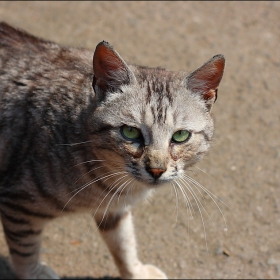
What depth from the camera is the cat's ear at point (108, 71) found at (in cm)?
282

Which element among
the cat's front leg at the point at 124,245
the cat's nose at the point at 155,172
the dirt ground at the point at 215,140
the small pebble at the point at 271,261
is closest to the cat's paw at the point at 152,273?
the cat's front leg at the point at 124,245

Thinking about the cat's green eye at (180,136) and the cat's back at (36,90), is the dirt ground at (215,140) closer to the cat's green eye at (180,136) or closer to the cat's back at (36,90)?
the cat's back at (36,90)

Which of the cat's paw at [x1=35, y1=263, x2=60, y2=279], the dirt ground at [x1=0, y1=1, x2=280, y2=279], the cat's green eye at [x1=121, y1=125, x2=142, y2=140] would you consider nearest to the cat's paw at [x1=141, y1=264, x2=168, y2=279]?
the dirt ground at [x1=0, y1=1, x2=280, y2=279]

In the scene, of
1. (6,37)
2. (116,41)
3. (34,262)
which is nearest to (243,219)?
(34,262)

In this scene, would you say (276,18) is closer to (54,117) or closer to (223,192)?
(223,192)

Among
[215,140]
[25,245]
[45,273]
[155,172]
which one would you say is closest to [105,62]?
[155,172]

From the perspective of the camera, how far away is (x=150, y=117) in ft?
9.31

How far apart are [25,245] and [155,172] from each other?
119 centimetres

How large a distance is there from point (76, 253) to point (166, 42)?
307 centimetres

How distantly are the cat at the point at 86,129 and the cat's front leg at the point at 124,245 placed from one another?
345 millimetres

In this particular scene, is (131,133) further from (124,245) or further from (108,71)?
(124,245)

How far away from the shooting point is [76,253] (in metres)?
4.08

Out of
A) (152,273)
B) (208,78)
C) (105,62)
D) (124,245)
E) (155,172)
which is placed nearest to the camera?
(155,172)

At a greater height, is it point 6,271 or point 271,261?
point 271,261
